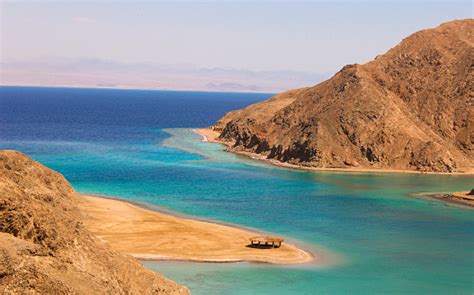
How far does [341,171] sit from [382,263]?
55.3 m

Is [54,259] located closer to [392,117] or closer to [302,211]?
[302,211]

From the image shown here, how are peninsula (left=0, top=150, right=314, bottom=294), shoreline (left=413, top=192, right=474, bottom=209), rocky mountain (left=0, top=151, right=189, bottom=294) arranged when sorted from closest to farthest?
rocky mountain (left=0, top=151, right=189, bottom=294)
peninsula (left=0, top=150, right=314, bottom=294)
shoreline (left=413, top=192, right=474, bottom=209)

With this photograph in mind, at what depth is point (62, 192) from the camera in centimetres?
5834

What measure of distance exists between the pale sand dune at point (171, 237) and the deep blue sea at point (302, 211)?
1.78 metres

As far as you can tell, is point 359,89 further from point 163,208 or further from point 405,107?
point 163,208

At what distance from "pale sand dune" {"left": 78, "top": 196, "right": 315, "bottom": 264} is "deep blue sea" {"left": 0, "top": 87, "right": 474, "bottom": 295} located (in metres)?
1.78

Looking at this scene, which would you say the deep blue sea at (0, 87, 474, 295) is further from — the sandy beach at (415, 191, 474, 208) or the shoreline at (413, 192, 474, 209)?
the sandy beach at (415, 191, 474, 208)

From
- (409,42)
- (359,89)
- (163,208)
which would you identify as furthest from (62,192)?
(409,42)

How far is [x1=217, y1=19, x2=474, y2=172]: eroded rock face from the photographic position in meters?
107

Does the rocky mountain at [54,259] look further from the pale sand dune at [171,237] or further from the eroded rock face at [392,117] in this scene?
the eroded rock face at [392,117]

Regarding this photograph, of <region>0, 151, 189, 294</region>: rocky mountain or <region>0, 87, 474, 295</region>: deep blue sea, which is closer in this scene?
<region>0, 151, 189, 294</region>: rocky mountain

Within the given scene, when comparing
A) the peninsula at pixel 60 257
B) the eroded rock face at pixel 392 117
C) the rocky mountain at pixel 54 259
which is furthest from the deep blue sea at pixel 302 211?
the rocky mountain at pixel 54 259

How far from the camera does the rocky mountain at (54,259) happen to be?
19647mm

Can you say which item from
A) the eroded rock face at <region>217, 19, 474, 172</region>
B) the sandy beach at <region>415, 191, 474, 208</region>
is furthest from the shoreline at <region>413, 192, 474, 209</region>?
the eroded rock face at <region>217, 19, 474, 172</region>
